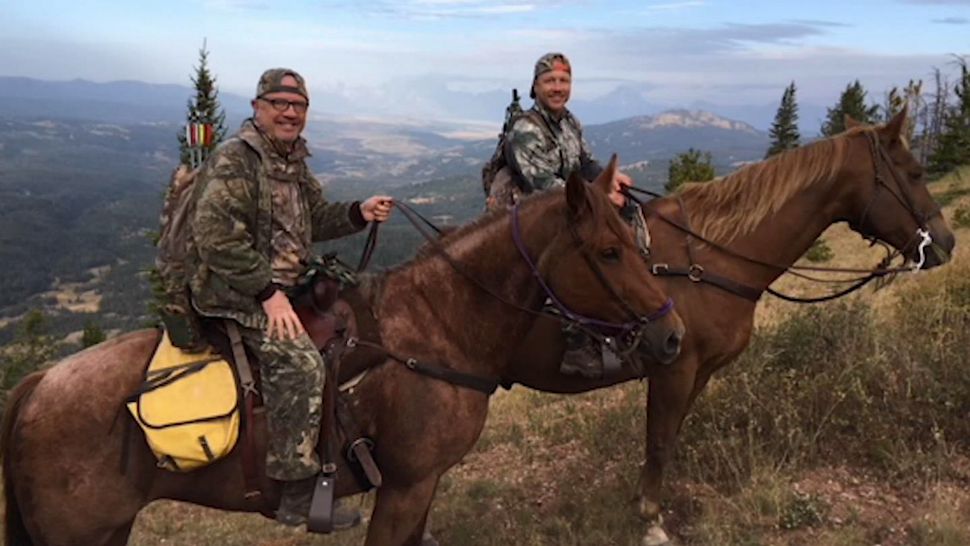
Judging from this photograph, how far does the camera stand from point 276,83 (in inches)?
141

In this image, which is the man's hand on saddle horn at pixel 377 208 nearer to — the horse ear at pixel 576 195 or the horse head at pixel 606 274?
the horse head at pixel 606 274

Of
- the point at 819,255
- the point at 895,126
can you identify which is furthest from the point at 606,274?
the point at 819,255

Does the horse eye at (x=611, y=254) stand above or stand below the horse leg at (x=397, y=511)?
above

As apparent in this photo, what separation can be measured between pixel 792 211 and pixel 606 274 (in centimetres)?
261

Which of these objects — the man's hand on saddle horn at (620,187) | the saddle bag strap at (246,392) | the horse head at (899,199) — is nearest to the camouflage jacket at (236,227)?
the saddle bag strap at (246,392)

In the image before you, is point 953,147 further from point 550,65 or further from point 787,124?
point 550,65

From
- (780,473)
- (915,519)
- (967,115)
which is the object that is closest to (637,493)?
(780,473)

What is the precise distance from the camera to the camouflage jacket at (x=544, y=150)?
5.36 m

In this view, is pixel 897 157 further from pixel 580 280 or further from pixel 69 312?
pixel 69 312

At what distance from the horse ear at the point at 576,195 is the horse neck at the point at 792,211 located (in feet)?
7.19

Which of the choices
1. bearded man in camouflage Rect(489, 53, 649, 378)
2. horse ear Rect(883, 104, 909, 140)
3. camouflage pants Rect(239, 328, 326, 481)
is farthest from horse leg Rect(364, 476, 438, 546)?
horse ear Rect(883, 104, 909, 140)

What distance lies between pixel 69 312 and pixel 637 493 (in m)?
172

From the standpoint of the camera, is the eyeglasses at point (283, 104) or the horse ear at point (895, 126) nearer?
the eyeglasses at point (283, 104)

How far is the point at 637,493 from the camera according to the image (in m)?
5.71
